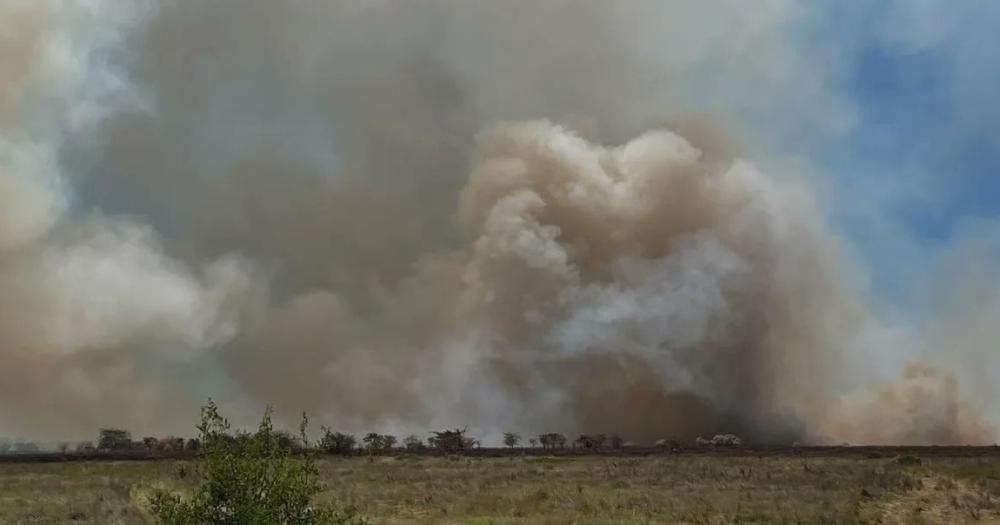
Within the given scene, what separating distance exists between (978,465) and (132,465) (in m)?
68.0

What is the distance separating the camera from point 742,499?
44.8 meters

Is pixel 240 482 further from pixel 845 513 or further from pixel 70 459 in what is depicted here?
pixel 70 459

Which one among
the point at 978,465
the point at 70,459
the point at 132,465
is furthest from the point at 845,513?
the point at 70,459

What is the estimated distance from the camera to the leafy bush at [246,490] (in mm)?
14836

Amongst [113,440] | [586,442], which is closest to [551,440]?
[586,442]

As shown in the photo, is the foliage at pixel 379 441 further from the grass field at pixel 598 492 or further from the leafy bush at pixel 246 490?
the leafy bush at pixel 246 490

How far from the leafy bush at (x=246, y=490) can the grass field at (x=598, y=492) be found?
62.4 feet

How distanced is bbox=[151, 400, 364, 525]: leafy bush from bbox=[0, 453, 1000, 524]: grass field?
62.4 feet

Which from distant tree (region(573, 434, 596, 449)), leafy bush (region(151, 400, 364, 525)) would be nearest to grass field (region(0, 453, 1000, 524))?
leafy bush (region(151, 400, 364, 525))

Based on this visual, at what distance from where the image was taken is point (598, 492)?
48.3 m

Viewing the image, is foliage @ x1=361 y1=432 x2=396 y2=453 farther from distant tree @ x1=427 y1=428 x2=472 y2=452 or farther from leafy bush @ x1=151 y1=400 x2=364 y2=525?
leafy bush @ x1=151 y1=400 x2=364 y2=525

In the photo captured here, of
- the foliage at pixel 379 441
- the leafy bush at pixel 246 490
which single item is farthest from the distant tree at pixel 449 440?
the leafy bush at pixel 246 490

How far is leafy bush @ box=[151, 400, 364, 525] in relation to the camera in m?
14.8

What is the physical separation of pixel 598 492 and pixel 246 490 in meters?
36.1
